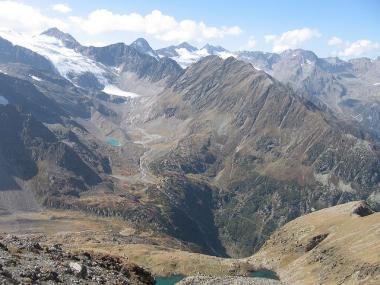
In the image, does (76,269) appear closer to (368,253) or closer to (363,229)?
(368,253)

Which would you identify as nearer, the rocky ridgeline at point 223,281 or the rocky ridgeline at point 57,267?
the rocky ridgeline at point 57,267

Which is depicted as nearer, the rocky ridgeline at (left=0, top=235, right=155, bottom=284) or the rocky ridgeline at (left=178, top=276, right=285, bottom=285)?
the rocky ridgeline at (left=0, top=235, right=155, bottom=284)

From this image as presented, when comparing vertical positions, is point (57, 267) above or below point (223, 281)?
above

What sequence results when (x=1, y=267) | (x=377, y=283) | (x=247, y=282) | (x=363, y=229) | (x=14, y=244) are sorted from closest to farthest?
(x=1, y=267), (x=14, y=244), (x=247, y=282), (x=377, y=283), (x=363, y=229)

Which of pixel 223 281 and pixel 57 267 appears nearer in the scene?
pixel 57 267

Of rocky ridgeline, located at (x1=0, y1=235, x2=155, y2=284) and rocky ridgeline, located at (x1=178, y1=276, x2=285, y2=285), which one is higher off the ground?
rocky ridgeline, located at (x1=0, y1=235, x2=155, y2=284)

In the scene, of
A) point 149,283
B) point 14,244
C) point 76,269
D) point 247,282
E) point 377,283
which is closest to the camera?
point 76,269

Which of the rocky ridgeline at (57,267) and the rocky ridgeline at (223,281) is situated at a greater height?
the rocky ridgeline at (57,267)

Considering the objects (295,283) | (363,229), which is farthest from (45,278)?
(363,229)
